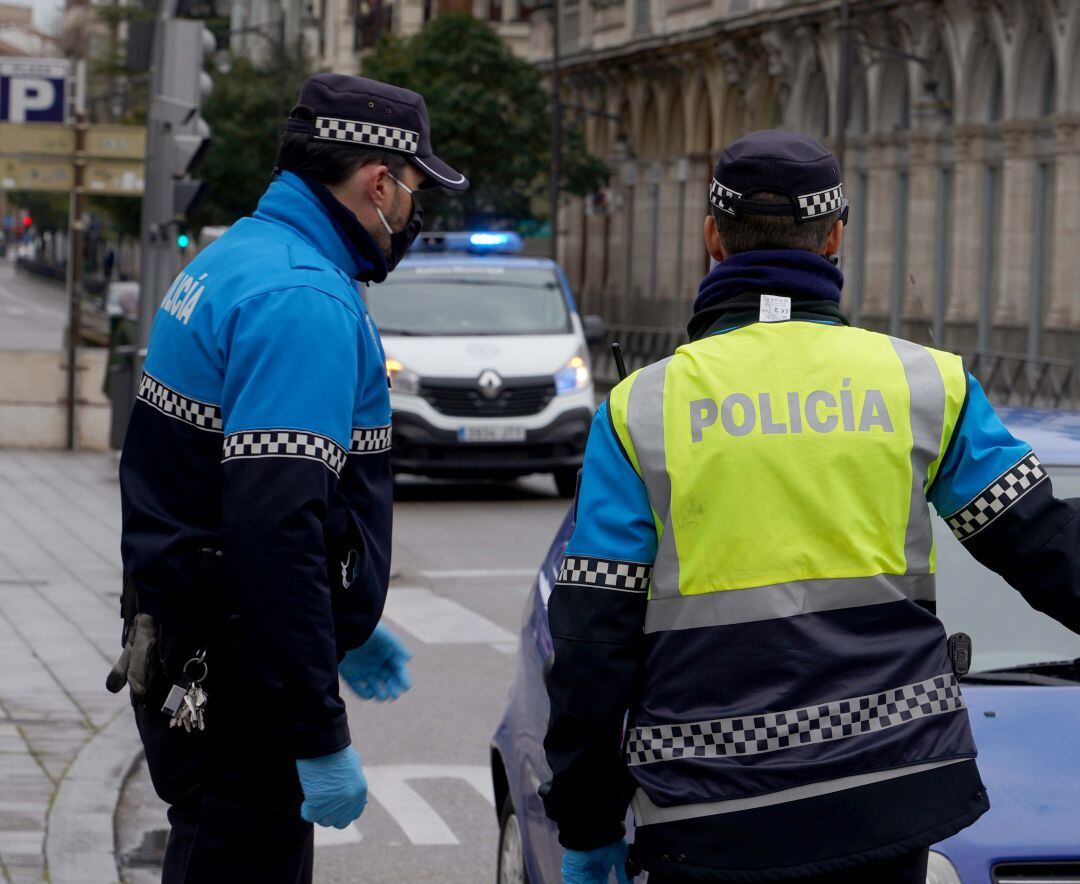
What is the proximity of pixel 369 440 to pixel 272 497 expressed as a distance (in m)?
0.33

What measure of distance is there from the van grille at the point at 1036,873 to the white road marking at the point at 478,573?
9447 mm

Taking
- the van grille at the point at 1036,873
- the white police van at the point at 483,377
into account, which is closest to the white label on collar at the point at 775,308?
the van grille at the point at 1036,873

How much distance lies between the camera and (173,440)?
12.2 feet

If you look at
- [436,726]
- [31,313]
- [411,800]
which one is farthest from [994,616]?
[31,313]

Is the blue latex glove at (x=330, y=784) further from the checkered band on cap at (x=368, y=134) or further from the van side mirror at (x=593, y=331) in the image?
the van side mirror at (x=593, y=331)

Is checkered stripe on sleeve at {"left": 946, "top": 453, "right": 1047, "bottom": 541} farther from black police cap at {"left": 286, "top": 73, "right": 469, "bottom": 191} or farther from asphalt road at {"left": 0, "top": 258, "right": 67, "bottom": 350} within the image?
asphalt road at {"left": 0, "top": 258, "right": 67, "bottom": 350}

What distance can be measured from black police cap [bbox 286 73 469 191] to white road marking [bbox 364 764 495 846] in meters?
3.25

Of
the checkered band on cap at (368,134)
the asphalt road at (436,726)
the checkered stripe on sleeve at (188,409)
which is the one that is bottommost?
the asphalt road at (436,726)

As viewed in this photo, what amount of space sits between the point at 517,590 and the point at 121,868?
687 centimetres

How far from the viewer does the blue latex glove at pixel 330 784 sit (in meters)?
3.57

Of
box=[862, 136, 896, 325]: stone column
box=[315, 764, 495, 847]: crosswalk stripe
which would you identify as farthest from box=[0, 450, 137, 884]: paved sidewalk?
box=[862, 136, 896, 325]: stone column

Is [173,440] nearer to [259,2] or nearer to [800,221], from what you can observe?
[800,221]

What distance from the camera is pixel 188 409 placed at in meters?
3.70

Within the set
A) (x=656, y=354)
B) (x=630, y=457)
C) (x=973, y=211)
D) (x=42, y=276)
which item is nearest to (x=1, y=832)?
(x=630, y=457)
